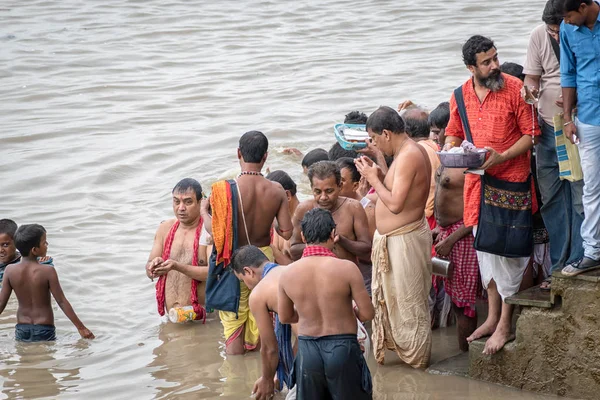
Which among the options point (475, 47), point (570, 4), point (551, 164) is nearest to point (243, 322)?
point (551, 164)

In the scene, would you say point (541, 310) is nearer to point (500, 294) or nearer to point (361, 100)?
point (500, 294)

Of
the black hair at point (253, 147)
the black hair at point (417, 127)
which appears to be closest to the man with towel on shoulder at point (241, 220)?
the black hair at point (253, 147)

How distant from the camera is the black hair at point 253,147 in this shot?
686cm

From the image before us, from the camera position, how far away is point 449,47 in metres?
17.8

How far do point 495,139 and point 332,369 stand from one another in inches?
78.2

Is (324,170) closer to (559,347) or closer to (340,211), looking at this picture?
(340,211)

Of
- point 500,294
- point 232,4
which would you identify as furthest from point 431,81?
point 500,294

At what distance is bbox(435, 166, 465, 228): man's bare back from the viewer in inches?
267

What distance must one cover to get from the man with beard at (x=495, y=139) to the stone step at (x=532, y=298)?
12 centimetres

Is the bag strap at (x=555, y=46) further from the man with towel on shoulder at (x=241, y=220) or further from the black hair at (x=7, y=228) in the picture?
the black hair at (x=7, y=228)

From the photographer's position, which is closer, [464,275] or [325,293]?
[325,293]

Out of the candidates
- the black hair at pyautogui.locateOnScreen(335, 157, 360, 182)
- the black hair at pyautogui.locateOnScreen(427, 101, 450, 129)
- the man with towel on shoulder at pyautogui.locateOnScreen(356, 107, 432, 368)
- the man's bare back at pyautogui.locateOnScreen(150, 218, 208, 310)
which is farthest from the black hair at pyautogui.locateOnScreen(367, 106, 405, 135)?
the man's bare back at pyautogui.locateOnScreen(150, 218, 208, 310)

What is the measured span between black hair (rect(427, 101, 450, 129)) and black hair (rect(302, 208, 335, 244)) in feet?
7.32

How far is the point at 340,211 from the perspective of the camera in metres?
7.03
